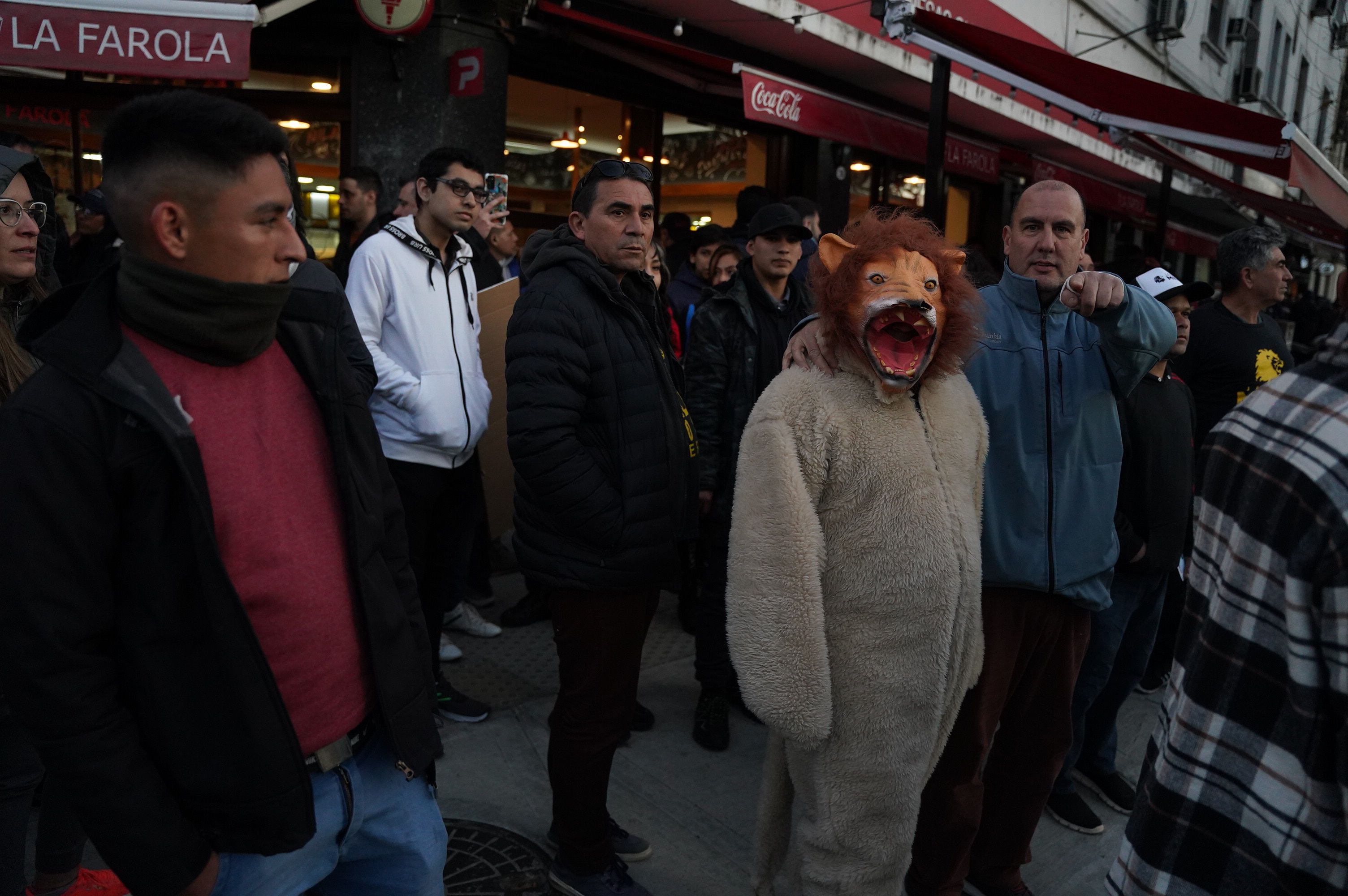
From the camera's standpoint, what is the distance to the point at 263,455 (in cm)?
171

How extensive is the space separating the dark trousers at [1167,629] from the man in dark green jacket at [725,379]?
77.9 inches

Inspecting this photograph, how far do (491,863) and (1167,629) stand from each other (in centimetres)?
348

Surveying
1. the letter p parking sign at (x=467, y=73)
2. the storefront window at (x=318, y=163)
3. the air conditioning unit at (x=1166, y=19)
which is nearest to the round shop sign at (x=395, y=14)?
the letter p parking sign at (x=467, y=73)

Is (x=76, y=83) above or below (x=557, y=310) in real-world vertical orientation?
above

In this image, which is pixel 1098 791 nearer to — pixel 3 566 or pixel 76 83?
pixel 3 566

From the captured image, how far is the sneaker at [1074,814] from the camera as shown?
3.57 metres

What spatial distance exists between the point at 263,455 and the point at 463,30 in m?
5.62

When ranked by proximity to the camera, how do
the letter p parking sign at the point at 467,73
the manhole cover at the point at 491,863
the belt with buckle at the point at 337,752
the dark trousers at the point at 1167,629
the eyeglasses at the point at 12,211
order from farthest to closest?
the letter p parking sign at the point at 467,73, the dark trousers at the point at 1167,629, the manhole cover at the point at 491,863, the eyeglasses at the point at 12,211, the belt with buckle at the point at 337,752

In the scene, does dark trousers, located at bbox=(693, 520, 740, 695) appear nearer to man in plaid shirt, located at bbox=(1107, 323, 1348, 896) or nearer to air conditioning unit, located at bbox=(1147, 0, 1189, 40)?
man in plaid shirt, located at bbox=(1107, 323, 1348, 896)

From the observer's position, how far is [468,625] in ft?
16.5

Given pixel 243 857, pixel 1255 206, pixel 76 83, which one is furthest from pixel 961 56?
pixel 1255 206

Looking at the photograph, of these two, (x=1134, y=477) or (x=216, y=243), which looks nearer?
(x=216, y=243)

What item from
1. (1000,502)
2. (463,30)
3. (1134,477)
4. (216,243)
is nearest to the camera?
(216,243)

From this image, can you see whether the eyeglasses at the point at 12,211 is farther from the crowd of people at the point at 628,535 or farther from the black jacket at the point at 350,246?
the black jacket at the point at 350,246
